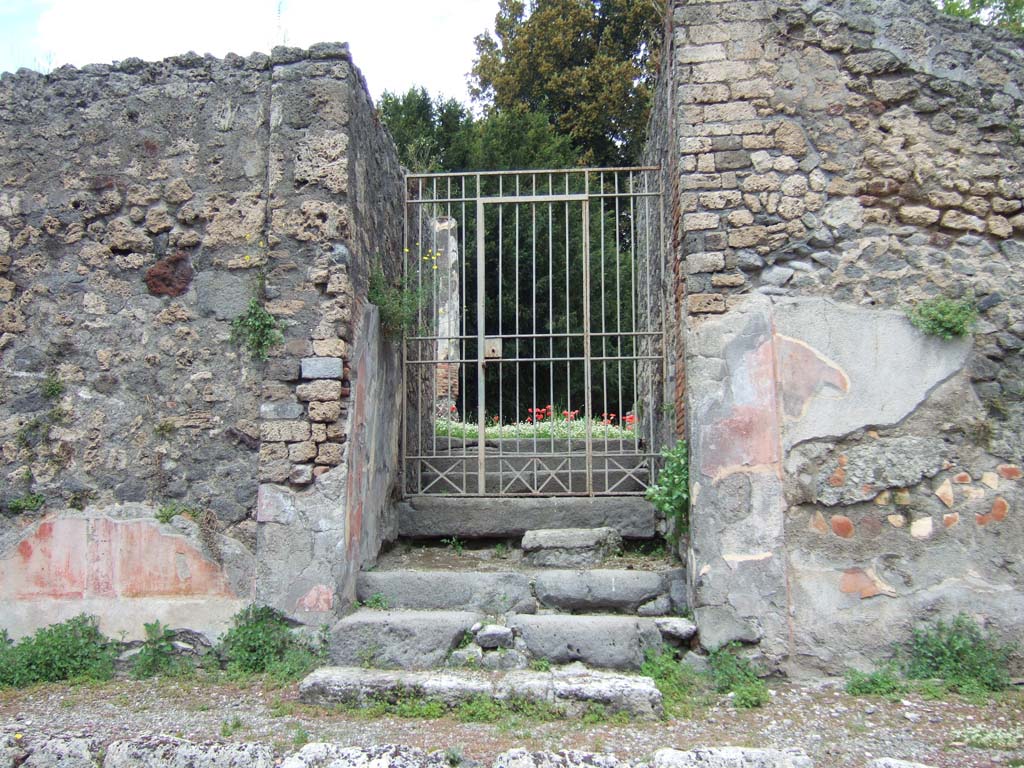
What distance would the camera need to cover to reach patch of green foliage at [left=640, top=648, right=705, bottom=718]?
4133mm

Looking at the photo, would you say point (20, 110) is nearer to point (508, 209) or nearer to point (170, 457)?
point (170, 457)

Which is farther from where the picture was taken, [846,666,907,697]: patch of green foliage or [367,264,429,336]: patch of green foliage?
[367,264,429,336]: patch of green foliage

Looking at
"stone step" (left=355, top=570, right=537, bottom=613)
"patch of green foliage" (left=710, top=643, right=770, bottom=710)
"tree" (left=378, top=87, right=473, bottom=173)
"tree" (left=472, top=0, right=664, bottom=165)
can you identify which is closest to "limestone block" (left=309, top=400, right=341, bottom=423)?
"stone step" (left=355, top=570, right=537, bottom=613)

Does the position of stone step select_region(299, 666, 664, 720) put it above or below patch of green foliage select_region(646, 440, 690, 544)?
below

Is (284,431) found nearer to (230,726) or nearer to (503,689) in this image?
(230,726)

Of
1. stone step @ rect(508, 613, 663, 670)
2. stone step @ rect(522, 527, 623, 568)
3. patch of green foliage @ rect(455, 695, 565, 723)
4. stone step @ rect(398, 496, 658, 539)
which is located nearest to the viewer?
patch of green foliage @ rect(455, 695, 565, 723)

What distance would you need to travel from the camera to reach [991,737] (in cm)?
371

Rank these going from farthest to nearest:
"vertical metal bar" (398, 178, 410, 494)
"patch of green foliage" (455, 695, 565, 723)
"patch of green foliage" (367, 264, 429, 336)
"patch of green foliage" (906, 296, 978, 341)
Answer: "vertical metal bar" (398, 178, 410, 494), "patch of green foliage" (367, 264, 429, 336), "patch of green foliage" (906, 296, 978, 341), "patch of green foliage" (455, 695, 565, 723)

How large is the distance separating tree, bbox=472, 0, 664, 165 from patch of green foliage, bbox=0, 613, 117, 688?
14116 mm


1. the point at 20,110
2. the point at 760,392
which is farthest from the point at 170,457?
the point at 760,392

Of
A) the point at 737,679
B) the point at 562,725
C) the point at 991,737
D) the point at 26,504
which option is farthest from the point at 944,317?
the point at 26,504

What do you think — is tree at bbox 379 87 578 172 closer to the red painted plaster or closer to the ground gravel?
the red painted plaster

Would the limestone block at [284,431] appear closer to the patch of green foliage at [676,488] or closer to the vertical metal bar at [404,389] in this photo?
the vertical metal bar at [404,389]

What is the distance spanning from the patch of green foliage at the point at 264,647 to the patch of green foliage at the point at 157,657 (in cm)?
27
